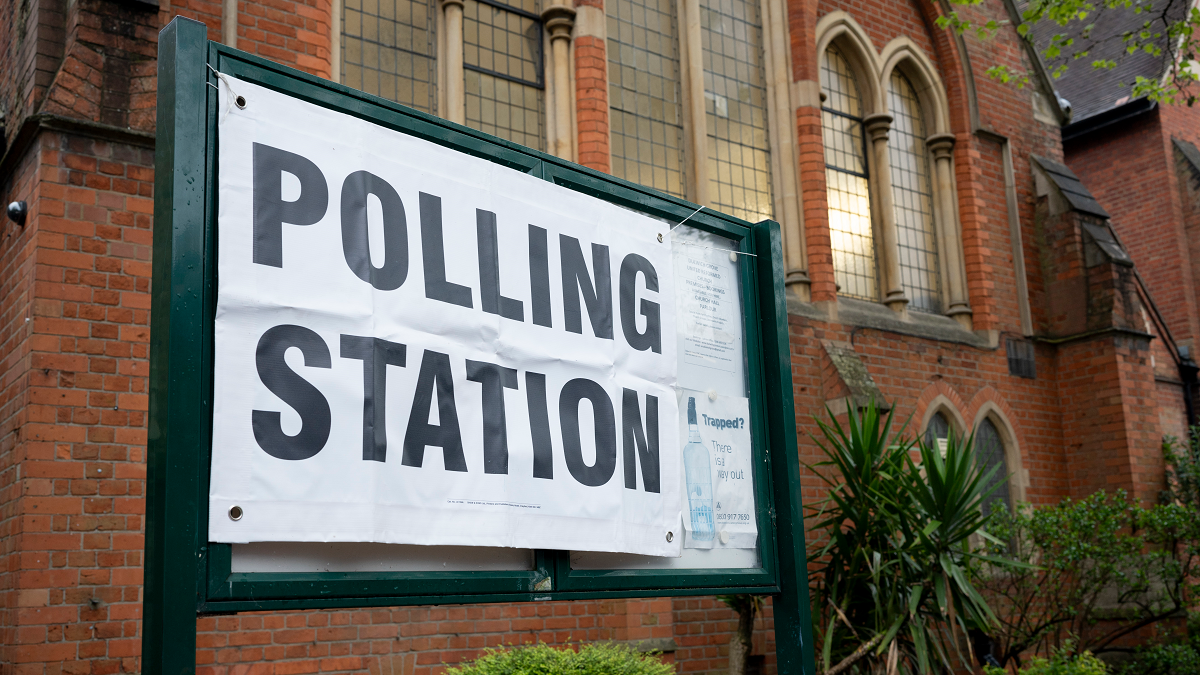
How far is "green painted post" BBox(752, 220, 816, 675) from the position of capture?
3723 mm

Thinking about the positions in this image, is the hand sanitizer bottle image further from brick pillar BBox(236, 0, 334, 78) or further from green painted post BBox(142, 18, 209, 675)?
brick pillar BBox(236, 0, 334, 78)

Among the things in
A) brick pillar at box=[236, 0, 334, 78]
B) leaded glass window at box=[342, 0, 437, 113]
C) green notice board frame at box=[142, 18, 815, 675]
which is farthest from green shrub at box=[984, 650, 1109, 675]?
brick pillar at box=[236, 0, 334, 78]

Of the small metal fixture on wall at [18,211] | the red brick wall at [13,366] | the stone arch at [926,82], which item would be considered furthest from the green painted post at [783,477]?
the stone arch at [926,82]

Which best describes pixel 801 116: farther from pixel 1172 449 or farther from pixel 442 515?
pixel 442 515

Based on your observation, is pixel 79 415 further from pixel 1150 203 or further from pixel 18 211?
pixel 1150 203

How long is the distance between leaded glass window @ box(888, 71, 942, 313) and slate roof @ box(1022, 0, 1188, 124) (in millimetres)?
7194

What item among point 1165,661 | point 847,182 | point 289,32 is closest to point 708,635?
point 1165,661

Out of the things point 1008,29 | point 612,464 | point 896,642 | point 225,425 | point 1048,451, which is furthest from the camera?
point 1008,29

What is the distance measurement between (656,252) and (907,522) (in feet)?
16.7

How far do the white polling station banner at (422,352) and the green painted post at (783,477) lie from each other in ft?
1.83

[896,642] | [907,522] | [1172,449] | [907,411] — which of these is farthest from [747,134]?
[1172,449]

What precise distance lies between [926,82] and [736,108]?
348 centimetres

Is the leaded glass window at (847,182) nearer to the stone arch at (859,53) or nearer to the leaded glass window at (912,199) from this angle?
the stone arch at (859,53)

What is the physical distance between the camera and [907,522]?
7.84m
